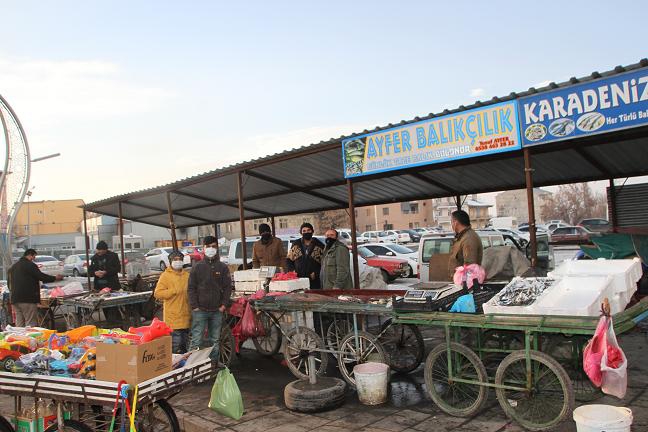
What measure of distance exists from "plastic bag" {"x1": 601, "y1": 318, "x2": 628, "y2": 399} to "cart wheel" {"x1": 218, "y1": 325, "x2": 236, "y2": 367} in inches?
226

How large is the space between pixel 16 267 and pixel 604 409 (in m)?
10.4

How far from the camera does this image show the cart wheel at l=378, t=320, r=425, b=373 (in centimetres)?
723

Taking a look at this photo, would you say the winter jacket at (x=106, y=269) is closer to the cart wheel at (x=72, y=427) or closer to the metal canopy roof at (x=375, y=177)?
the metal canopy roof at (x=375, y=177)

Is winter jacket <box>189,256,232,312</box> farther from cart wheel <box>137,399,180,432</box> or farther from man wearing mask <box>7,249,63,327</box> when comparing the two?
man wearing mask <box>7,249,63,327</box>

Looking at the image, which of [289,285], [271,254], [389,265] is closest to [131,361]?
[289,285]

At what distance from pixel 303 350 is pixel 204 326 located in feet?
4.99

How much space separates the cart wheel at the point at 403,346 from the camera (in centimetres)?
723

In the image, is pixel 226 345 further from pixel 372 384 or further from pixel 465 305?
pixel 465 305

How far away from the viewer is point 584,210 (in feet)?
276

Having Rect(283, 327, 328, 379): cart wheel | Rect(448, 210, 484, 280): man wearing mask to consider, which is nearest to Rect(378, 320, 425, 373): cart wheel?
Rect(283, 327, 328, 379): cart wheel

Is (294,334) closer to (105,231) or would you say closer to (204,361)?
(204,361)

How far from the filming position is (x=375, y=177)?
10.5 m

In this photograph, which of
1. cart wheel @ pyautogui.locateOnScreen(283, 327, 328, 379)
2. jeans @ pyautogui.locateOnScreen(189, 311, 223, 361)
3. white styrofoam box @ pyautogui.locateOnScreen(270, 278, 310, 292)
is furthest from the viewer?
white styrofoam box @ pyautogui.locateOnScreen(270, 278, 310, 292)

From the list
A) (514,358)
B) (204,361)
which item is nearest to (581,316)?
(514,358)
